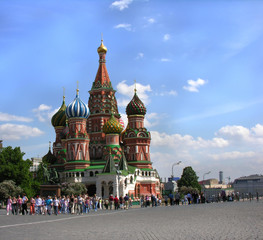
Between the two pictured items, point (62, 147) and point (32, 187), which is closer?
point (32, 187)

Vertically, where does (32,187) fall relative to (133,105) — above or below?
below

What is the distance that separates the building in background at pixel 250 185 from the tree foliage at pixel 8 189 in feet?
379

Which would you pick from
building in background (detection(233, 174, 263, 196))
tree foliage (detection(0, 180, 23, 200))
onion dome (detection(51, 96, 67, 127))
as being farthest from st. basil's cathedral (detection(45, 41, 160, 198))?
building in background (detection(233, 174, 263, 196))

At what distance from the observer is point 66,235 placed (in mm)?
12898

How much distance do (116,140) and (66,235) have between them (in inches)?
2224

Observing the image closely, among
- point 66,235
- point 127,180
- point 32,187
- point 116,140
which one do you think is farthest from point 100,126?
point 66,235

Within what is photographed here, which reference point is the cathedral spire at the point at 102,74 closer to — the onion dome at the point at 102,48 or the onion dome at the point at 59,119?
the onion dome at the point at 102,48

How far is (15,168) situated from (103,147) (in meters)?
20.6

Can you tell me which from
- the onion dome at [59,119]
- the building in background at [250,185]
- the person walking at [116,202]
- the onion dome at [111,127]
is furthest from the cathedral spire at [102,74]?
the building in background at [250,185]

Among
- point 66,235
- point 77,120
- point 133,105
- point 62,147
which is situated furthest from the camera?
point 62,147

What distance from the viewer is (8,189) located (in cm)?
5009

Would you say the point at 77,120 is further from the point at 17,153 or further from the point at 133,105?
the point at 17,153

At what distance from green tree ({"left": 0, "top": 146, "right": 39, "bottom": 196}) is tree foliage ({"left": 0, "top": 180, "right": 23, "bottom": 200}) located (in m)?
2.28

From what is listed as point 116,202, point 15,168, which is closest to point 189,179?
point 15,168
